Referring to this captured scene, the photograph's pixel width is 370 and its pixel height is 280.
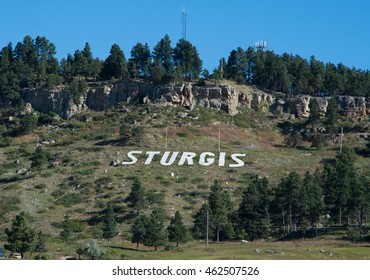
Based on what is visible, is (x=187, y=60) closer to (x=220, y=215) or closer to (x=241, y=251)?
(x=220, y=215)

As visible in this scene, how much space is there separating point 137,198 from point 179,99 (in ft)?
134

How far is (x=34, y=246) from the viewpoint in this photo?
56.1 meters

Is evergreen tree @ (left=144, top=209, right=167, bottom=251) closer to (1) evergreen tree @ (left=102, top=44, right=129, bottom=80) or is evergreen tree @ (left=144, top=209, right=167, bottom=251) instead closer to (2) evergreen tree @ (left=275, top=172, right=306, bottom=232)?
(2) evergreen tree @ (left=275, top=172, right=306, bottom=232)

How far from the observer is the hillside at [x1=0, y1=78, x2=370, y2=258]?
253 ft

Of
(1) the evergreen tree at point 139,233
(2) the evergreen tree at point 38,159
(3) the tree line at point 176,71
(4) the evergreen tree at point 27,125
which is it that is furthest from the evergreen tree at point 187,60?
(1) the evergreen tree at point 139,233

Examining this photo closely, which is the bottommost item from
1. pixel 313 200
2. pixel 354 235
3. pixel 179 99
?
pixel 354 235

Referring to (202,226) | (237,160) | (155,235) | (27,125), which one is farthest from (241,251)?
(27,125)

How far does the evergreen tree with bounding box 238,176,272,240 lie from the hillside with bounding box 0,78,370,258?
5331mm

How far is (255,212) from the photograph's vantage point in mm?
68500

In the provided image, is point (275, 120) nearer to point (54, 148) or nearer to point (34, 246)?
point (54, 148)

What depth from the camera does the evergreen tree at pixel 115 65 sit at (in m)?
121

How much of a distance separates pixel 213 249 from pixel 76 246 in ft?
39.5

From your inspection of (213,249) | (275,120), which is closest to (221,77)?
(275,120)

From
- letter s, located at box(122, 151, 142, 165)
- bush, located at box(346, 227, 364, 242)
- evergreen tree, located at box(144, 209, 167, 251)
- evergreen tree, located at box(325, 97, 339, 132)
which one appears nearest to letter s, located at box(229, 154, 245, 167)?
letter s, located at box(122, 151, 142, 165)
